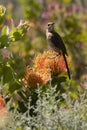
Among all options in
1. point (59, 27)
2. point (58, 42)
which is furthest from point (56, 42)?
point (59, 27)

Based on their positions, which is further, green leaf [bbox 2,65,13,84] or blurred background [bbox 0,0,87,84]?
blurred background [bbox 0,0,87,84]

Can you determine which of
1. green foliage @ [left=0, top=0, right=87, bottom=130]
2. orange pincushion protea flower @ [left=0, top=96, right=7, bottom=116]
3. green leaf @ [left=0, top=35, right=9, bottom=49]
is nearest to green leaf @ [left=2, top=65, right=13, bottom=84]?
green foliage @ [left=0, top=0, right=87, bottom=130]

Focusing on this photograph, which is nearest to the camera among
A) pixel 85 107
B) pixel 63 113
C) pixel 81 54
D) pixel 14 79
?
pixel 63 113

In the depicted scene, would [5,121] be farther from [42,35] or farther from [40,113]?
[42,35]

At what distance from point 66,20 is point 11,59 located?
578cm

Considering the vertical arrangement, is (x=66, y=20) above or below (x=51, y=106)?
below

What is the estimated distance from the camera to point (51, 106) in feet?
8.68

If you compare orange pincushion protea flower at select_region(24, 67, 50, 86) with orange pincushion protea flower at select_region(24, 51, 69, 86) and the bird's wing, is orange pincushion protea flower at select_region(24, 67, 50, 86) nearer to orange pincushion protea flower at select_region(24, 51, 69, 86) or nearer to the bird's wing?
orange pincushion protea flower at select_region(24, 51, 69, 86)

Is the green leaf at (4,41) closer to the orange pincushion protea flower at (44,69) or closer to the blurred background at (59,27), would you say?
the orange pincushion protea flower at (44,69)

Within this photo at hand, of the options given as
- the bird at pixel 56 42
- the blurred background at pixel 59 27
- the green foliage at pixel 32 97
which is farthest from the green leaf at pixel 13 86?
the blurred background at pixel 59 27

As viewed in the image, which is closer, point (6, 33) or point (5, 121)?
point (5, 121)

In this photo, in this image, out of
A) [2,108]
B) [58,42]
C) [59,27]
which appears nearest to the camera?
[2,108]

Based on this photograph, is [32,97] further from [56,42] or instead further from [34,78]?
[56,42]

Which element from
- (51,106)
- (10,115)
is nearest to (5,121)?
(10,115)
